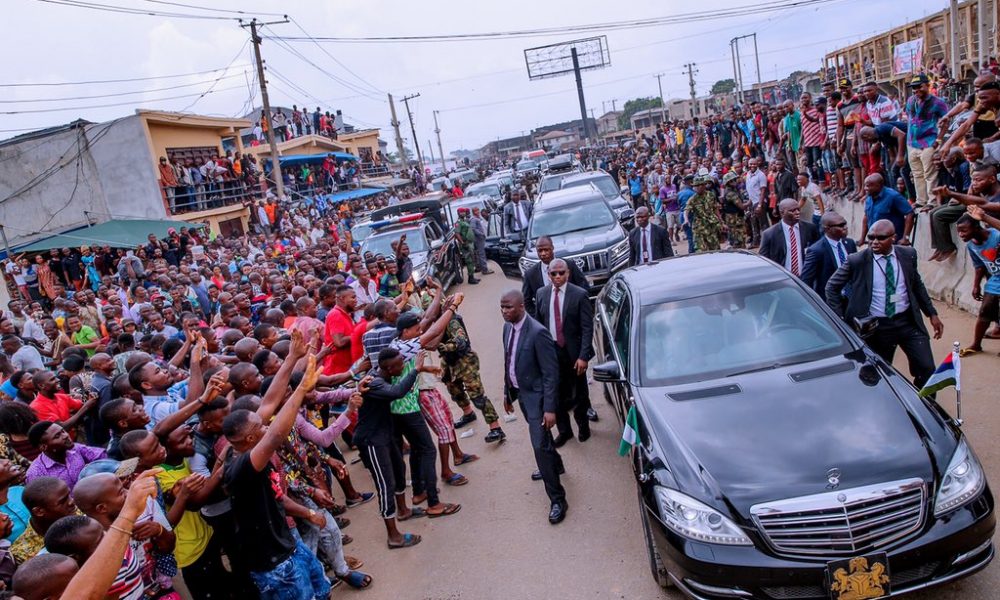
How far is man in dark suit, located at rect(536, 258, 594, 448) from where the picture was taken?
6.41 m

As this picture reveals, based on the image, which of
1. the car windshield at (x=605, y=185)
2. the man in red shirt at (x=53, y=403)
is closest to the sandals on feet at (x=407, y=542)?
the man in red shirt at (x=53, y=403)

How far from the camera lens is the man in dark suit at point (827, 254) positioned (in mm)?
6456

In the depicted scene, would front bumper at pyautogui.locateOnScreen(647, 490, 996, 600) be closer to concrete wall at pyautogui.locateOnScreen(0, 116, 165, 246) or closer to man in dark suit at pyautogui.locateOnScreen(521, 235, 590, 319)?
man in dark suit at pyautogui.locateOnScreen(521, 235, 590, 319)

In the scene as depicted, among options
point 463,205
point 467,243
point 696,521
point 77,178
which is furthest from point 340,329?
point 77,178

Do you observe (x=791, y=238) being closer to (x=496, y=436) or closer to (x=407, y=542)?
(x=496, y=436)

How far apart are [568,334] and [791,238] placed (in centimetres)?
309

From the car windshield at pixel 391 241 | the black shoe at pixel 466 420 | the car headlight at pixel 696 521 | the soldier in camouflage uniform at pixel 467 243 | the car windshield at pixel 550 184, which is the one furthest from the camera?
the car windshield at pixel 550 184

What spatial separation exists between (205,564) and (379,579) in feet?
4.59

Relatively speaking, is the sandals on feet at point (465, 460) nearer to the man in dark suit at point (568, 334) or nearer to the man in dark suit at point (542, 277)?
the man in dark suit at point (568, 334)

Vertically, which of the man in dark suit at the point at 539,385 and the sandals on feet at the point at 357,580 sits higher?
the man in dark suit at the point at 539,385

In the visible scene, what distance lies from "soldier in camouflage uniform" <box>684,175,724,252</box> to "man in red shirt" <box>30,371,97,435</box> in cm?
955

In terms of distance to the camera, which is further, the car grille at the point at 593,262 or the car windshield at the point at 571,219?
the car windshield at the point at 571,219

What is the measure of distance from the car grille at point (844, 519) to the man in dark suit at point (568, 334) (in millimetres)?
2885

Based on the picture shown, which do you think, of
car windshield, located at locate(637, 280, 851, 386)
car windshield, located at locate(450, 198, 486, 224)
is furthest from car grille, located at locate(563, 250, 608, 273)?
car windshield, located at locate(450, 198, 486, 224)
